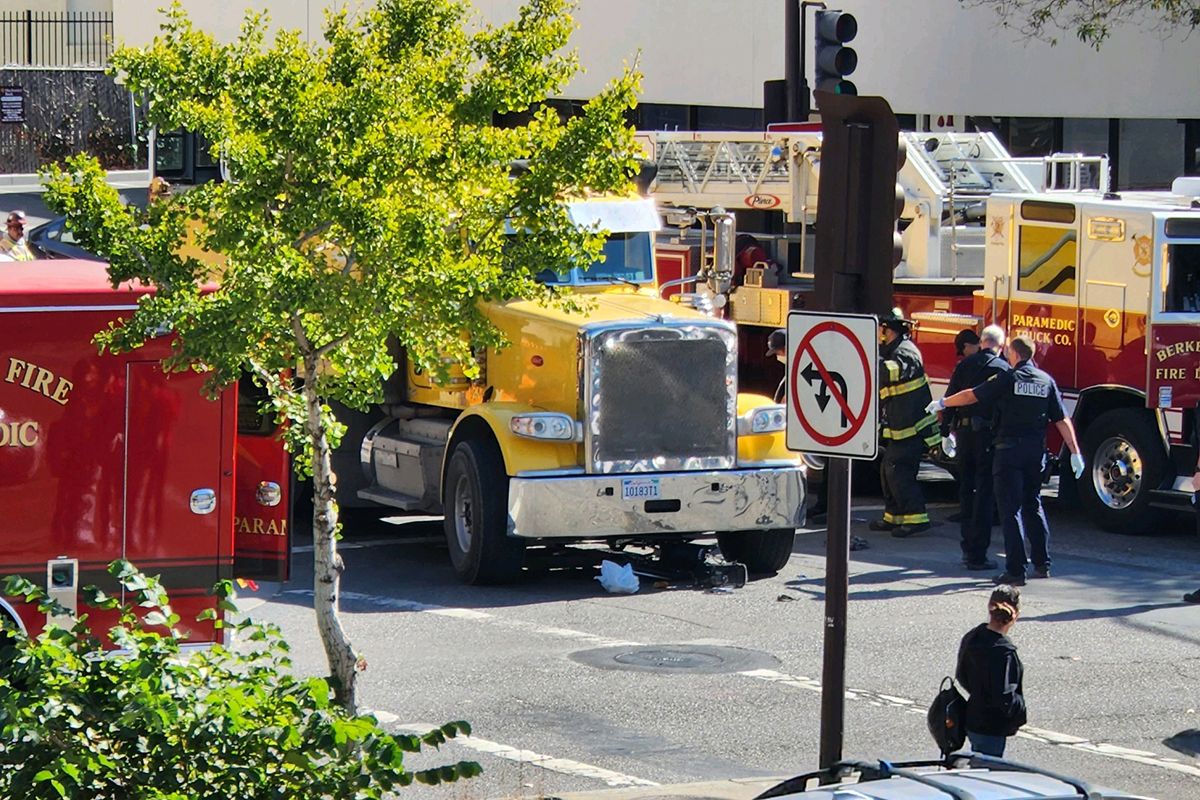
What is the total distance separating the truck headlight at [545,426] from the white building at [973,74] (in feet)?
55.4

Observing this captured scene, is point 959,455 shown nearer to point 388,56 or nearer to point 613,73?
point 388,56

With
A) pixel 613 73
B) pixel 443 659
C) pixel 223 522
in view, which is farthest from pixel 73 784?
pixel 613 73

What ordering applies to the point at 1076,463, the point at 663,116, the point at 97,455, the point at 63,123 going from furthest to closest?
the point at 63,123 → the point at 663,116 → the point at 1076,463 → the point at 97,455

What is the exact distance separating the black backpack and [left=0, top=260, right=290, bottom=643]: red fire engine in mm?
3946

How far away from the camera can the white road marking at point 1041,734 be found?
9.61 meters

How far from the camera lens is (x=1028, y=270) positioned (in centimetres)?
1697

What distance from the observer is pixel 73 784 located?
17.6ft

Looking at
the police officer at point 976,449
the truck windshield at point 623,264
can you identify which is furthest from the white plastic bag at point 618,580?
the police officer at point 976,449

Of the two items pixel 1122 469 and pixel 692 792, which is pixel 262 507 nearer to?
pixel 692 792

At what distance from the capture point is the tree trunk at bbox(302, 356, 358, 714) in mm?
8336

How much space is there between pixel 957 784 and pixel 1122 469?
1132 cm

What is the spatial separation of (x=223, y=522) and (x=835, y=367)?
12.5 feet

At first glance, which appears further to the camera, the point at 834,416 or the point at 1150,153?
the point at 1150,153

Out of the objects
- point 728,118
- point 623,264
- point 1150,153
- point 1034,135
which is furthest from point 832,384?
point 728,118
